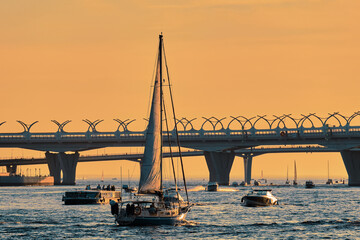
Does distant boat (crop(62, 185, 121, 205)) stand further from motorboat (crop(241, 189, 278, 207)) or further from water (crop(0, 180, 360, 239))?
motorboat (crop(241, 189, 278, 207))

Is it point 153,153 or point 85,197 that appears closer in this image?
point 153,153

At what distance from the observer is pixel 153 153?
89000 millimetres

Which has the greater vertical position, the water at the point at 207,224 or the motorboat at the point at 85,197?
the motorboat at the point at 85,197

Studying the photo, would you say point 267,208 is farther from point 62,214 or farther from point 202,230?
point 202,230

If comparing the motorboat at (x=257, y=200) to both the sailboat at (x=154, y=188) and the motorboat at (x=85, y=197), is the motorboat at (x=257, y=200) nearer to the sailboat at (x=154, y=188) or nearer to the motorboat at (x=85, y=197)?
the motorboat at (x=85, y=197)

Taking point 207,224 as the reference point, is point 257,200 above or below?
above

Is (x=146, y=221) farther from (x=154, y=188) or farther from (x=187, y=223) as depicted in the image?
(x=187, y=223)

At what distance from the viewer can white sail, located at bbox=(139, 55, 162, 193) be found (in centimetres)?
8744

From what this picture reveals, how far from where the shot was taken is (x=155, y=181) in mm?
87750

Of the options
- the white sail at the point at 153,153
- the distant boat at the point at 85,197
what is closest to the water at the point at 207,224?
the white sail at the point at 153,153

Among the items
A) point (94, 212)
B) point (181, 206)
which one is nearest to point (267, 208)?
point (94, 212)

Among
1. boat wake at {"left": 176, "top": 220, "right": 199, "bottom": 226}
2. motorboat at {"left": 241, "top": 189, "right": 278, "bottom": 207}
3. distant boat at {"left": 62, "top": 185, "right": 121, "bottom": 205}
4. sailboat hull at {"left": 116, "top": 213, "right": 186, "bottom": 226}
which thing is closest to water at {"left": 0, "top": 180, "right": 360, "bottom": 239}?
boat wake at {"left": 176, "top": 220, "right": 199, "bottom": 226}

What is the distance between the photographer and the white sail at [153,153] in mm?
87438

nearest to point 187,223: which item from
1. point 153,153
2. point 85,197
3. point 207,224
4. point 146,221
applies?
point 207,224
